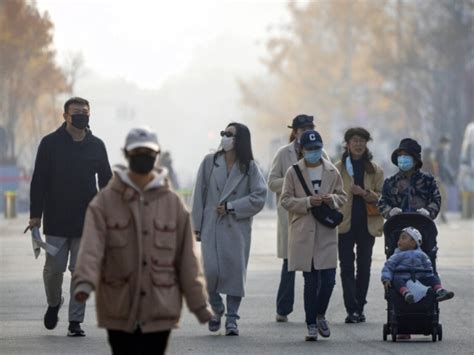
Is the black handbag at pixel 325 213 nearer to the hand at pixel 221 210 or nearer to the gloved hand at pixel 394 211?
the gloved hand at pixel 394 211

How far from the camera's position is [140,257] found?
27.7ft

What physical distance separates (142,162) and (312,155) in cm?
525

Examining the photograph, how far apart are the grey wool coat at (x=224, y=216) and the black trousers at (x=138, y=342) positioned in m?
5.53

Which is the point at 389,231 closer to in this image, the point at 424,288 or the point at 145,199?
the point at 424,288

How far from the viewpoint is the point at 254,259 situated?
79.9ft

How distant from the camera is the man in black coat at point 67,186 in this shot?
44.3ft

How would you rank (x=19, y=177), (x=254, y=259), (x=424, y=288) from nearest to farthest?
(x=424, y=288) < (x=254, y=259) < (x=19, y=177)

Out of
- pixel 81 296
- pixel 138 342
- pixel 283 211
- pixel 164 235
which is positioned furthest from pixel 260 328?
pixel 81 296

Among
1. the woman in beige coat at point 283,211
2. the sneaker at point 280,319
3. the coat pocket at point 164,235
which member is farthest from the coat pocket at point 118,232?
the sneaker at point 280,319

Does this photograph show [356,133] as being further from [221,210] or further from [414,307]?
[414,307]

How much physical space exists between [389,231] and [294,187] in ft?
2.62

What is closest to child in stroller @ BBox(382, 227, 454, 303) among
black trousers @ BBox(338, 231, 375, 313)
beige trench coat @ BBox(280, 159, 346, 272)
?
beige trench coat @ BBox(280, 159, 346, 272)

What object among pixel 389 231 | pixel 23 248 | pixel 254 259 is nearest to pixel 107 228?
pixel 389 231

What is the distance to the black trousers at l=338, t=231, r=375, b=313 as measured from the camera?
1498 cm
